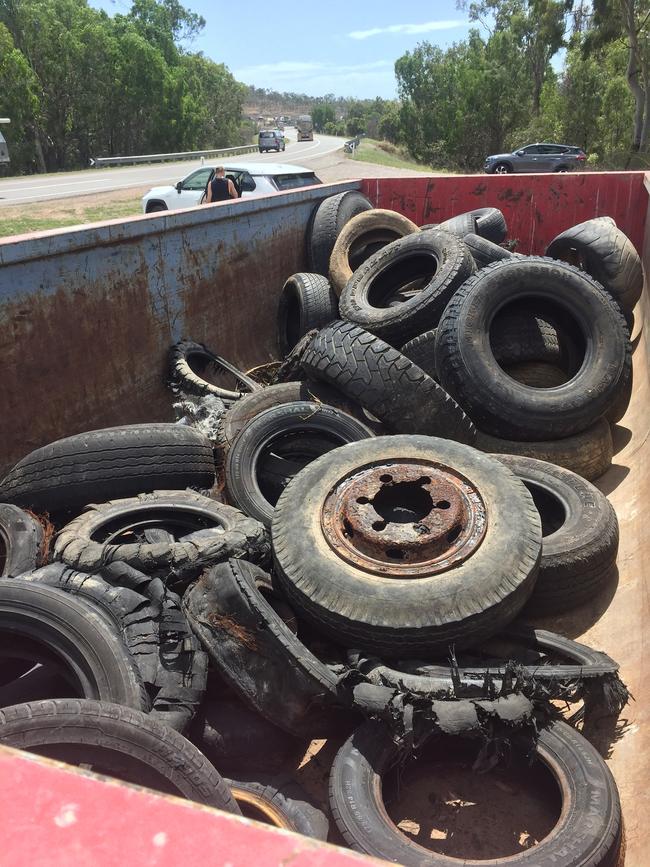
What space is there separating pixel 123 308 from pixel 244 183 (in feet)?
23.3

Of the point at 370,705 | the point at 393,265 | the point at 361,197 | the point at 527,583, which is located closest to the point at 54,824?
the point at 370,705

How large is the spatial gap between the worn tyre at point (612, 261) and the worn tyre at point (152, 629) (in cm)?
435

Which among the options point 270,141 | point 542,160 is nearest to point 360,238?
point 542,160

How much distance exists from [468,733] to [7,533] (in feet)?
7.43

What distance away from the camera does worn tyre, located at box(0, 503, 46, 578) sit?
9.89 ft

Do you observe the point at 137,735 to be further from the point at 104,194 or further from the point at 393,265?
the point at 104,194

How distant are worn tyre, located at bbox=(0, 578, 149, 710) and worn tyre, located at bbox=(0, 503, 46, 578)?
42 centimetres

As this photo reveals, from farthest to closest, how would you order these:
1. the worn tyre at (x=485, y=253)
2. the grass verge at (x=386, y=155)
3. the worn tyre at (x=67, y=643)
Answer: the grass verge at (x=386, y=155), the worn tyre at (x=485, y=253), the worn tyre at (x=67, y=643)

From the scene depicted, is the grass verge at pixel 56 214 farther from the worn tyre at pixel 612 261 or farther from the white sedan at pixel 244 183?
the worn tyre at pixel 612 261

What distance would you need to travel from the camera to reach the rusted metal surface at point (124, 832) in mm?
750

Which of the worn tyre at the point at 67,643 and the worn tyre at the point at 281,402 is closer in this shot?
the worn tyre at the point at 67,643

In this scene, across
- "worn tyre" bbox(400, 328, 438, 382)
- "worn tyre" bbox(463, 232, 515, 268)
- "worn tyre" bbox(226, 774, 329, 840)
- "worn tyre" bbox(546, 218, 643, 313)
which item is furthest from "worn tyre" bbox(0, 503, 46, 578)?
"worn tyre" bbox(546, 218, 643, 313)

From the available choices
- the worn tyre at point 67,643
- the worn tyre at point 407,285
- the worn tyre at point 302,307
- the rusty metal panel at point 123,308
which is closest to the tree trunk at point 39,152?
the rusty metal panel at point 123,308

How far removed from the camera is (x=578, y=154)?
25391 millimetres
